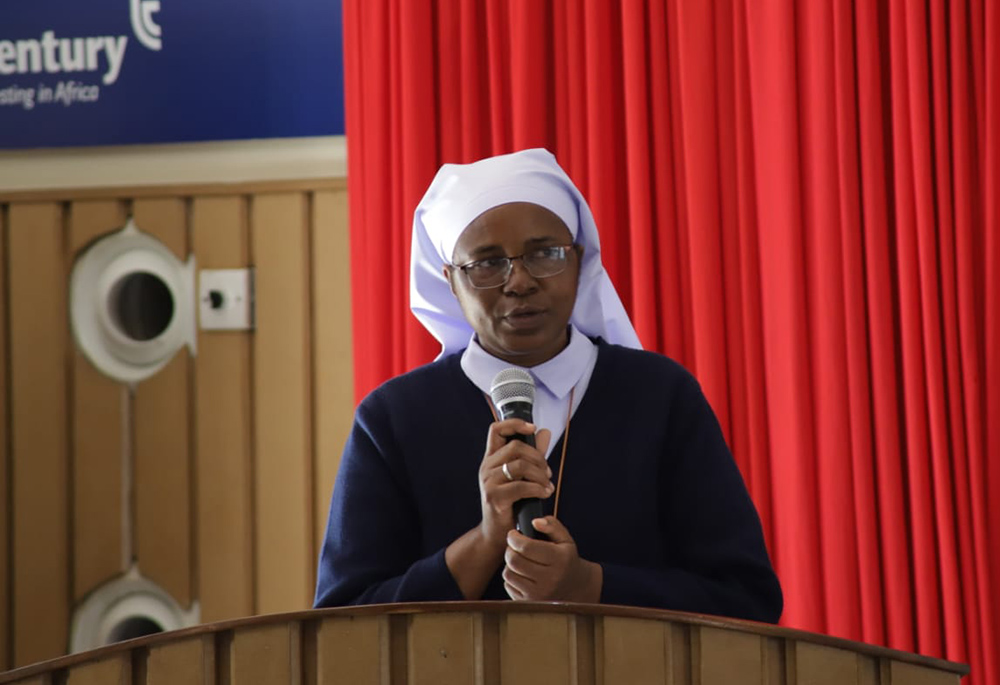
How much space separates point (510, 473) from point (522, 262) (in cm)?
41

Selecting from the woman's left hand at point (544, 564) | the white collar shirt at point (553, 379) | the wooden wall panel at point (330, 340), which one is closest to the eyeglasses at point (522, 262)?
the white collar shirt at point (553, 379)

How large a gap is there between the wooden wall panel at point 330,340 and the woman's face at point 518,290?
48.8 inches

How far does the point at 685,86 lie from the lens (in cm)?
244

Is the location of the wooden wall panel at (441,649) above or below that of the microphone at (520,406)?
below

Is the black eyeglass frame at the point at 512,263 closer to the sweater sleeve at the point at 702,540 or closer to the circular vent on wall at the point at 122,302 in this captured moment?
the sweater sleeve at the point at 702,540

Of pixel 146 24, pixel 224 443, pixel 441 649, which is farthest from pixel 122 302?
pixel 441 649

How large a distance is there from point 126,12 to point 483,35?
3.32 feet

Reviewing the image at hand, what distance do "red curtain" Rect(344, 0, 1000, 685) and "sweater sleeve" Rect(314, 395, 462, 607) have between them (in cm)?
104

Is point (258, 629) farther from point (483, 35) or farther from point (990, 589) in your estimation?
point (483, 35)

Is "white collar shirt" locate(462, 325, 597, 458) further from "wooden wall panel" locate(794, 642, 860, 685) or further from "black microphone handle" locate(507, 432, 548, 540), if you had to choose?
"wooden wall panel" locate(794, 642, 860, 685)

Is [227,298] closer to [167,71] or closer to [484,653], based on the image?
[167,71]

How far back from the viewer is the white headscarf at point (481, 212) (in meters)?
1.55

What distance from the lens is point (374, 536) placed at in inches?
56.9

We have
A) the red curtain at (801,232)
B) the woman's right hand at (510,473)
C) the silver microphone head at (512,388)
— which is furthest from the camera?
the red curtain at (801,232)
